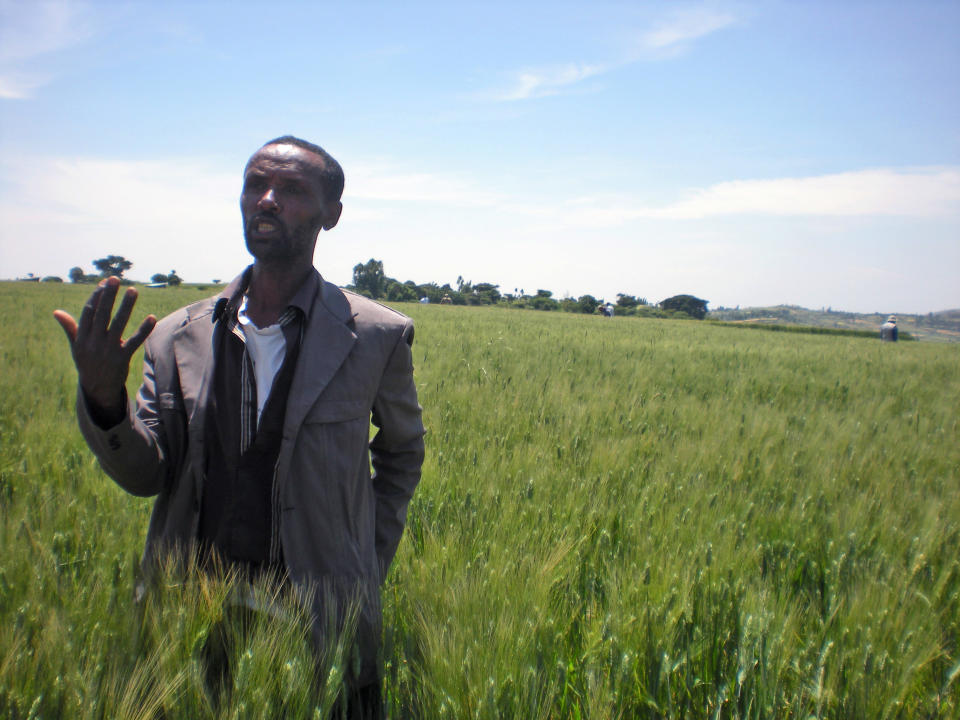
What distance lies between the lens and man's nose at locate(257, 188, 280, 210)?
145 centimetres

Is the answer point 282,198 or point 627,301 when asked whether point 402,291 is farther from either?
point 282,198

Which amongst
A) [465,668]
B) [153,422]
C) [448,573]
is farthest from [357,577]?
[153,422]

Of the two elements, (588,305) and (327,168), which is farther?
(588,305)

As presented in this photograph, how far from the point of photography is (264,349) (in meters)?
1.56

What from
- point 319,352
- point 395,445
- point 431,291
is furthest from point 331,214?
point 431,291

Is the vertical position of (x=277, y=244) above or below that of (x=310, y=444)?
above

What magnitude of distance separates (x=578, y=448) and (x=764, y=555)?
157 centimetres

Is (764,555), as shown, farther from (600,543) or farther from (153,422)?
(153,422)

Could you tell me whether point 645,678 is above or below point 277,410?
below

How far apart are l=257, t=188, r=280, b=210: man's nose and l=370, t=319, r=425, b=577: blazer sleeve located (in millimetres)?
485

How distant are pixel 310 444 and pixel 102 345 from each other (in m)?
0.52

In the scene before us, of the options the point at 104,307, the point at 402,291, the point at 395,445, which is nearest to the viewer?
the point at 104,307

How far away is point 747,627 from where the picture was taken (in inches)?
59.4

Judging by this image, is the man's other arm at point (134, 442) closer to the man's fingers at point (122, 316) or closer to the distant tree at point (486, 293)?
the man's fingers at point (122, 316)
